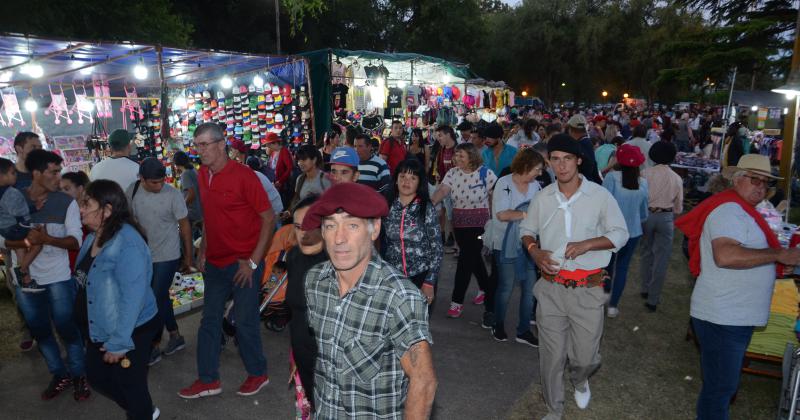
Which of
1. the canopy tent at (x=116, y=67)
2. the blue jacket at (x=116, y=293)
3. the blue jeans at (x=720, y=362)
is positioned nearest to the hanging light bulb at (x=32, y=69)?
the canopy tent at (x=116, y=67)

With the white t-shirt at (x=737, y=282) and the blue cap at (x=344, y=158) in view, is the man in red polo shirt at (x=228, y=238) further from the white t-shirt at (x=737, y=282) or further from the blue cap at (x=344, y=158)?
the white t-shirt at (x=737, y=282)

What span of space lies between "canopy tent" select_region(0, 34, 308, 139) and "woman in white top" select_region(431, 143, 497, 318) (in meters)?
5.01

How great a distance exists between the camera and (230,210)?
12.8ft

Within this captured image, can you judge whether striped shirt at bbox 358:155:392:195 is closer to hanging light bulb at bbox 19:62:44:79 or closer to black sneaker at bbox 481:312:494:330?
black sneaker at bbox 481:312:494:330

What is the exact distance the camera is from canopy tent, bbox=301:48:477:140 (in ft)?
32.8

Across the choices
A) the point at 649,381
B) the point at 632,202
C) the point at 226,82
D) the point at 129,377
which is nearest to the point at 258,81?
the point at 226,82

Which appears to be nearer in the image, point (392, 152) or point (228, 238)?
point (228, 238)

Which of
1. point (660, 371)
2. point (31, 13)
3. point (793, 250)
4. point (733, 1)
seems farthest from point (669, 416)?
point (31, 13)

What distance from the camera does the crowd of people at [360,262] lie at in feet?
5.98

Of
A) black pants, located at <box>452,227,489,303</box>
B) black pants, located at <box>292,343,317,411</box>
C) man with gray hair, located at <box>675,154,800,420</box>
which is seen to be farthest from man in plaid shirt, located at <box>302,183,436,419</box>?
black pants, located at <box>452,227,489,303</box>

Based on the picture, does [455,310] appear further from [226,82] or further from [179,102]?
[179,102]

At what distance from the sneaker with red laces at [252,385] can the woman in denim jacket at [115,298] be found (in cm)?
108

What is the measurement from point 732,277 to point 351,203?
2.48 meters

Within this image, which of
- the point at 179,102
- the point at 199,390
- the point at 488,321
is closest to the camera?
the point at 199,390
